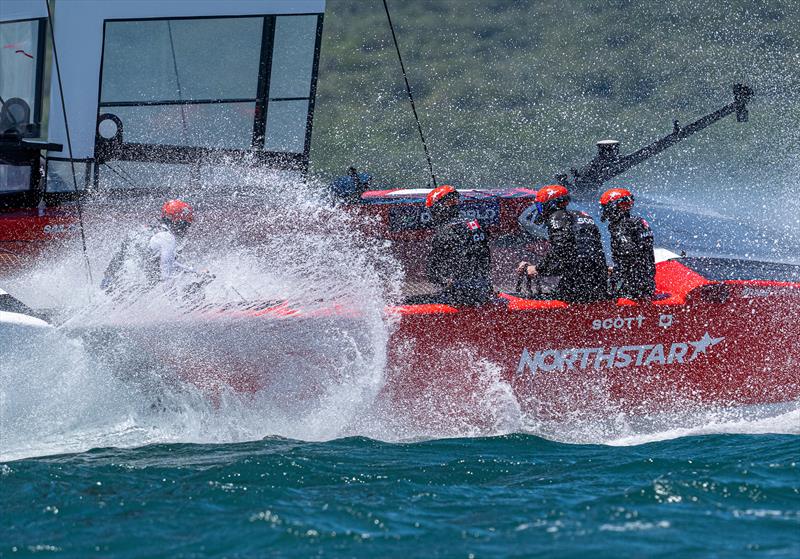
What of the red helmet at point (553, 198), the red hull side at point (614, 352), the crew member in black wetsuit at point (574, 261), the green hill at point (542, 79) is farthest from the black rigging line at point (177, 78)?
the green hill at point (542, 79)

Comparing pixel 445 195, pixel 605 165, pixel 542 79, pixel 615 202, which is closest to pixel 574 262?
pixel 615 202

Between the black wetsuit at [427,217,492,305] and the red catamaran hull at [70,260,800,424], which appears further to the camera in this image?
the black wetsuit at [427,217,492,305]

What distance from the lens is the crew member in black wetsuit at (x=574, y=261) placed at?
6926 mm

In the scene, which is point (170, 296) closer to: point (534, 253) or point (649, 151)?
point (534, 253)

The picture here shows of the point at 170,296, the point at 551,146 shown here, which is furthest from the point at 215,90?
the point at 551,146

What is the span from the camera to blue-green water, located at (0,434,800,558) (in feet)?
14.8

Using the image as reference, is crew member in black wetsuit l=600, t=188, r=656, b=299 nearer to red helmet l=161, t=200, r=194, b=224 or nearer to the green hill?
red helmet l=161, t=200, r=194, b=224

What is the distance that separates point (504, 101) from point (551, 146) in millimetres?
2578

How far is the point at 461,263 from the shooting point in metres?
6.80

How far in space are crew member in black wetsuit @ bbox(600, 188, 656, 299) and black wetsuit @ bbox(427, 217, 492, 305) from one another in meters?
0.90

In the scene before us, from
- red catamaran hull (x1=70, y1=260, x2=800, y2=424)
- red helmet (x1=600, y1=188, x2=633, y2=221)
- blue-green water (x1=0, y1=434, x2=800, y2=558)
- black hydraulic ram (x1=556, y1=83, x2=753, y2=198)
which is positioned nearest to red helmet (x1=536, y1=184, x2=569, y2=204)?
red helmet (x1=600, y1=188, x2=633, y2=221)

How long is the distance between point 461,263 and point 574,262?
74cm

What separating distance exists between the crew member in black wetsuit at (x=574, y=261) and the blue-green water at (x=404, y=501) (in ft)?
3.42

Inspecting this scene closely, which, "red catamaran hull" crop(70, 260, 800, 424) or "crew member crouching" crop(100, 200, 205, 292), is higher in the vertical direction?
"crew member crouching" crop(100, 200, 205, 292)
